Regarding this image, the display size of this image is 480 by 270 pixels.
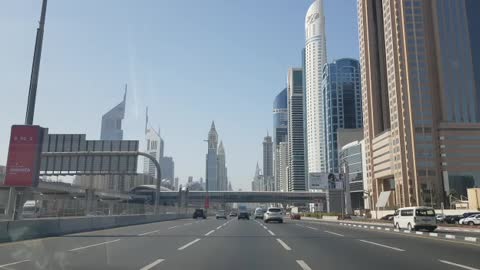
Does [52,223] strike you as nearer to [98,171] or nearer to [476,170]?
[98,171]

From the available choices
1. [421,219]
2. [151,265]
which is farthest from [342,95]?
[151,265]

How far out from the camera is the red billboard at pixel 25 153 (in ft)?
75.8

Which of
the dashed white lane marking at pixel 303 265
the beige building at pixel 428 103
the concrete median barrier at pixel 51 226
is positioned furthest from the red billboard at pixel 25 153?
the beige building at pixel 428 103

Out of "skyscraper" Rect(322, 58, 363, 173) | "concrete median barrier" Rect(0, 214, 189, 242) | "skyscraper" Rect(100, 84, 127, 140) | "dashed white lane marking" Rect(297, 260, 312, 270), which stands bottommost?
"dashed white lane marking" Rect(297, 260, 312, 270)

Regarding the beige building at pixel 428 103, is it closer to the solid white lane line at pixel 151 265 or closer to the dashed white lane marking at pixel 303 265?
the dashed white lane marking at pixel 303 265

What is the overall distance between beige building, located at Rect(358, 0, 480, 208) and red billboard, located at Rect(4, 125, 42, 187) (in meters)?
111

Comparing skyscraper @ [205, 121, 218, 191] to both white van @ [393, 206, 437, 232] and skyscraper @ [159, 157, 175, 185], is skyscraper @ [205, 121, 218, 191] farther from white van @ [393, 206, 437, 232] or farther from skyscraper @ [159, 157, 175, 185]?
white van @ [393, 206, 437, 232]

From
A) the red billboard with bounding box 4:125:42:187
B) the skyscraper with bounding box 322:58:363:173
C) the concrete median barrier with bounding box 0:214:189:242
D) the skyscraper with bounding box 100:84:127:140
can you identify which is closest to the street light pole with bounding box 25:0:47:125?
the red billboard with bounding box 4:125:42:187

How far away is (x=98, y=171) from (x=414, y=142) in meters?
104

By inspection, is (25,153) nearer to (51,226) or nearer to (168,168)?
(51,226)

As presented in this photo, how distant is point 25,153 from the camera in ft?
76.9

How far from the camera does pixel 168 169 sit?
175m

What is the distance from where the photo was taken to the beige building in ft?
398

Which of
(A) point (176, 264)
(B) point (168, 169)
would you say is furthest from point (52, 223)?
(B) point (168, 169)
